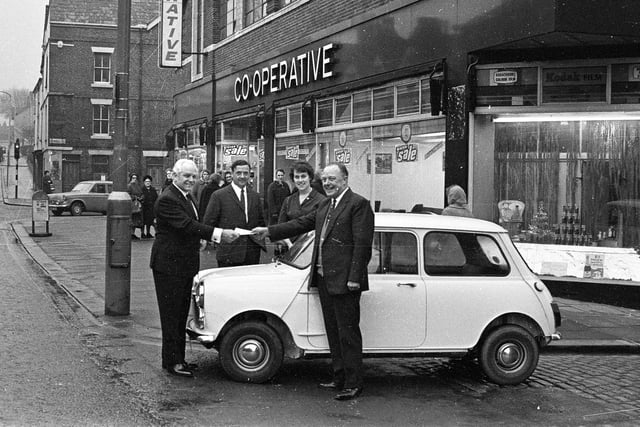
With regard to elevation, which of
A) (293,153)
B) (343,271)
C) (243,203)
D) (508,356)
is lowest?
(508,356)

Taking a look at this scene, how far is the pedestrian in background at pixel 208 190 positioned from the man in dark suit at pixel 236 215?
6273 millimetres

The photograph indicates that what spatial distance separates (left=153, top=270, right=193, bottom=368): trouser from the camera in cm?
745

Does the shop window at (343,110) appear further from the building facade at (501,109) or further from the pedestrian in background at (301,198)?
the pedestrian in background at (301,198)

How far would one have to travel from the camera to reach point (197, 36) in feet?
90.2

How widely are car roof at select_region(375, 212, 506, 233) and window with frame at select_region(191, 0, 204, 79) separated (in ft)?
65.4

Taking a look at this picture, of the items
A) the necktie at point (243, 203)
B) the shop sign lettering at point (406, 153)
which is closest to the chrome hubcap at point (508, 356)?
the necktie at point (243, 203)

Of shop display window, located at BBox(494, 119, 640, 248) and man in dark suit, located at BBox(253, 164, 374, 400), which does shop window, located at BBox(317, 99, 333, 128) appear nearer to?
shop display window, located at BBox(494, 119, 640, 248)

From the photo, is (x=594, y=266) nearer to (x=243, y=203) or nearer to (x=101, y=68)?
(x=243, y=203)

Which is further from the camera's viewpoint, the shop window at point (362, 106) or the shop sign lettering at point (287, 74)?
the shop sign lettering at point (287, 74)

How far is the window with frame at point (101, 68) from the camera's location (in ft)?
167

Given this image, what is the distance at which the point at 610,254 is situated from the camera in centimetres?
1235

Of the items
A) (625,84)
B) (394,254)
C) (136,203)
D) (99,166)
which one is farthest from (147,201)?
(99,166)

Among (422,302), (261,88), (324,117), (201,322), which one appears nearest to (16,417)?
(201,322)

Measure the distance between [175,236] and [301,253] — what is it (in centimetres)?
115
